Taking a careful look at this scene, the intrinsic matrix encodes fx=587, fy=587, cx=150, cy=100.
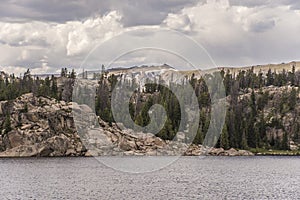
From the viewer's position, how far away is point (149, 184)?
97.2 meters

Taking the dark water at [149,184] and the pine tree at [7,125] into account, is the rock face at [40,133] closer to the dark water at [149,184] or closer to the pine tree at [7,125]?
the pine tree at [7,125]

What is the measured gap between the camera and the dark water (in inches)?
3258

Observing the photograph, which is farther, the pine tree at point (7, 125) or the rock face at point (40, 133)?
the pine tree at point (7, 125)

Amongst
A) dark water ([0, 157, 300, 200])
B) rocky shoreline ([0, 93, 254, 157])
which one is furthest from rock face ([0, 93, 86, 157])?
dark water ([0, 157, 300, 200])

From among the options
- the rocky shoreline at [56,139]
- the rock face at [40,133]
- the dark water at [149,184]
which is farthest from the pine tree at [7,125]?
the dark water at [149,184]

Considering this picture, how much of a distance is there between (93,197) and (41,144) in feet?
348

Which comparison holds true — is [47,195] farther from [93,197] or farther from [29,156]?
[29,156]

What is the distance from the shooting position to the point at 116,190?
87812mm

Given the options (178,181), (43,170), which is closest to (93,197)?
(178,181)

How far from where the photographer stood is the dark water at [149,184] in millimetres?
82750

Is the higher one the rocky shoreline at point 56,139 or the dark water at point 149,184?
the rocky shoreline at point 56,139

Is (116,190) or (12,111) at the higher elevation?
(12,111)

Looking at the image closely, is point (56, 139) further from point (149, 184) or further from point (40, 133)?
point (149, 184)

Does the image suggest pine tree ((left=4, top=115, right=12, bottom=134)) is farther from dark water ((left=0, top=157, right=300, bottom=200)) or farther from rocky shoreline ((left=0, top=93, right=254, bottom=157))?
dark water ((left=0, top=157, right=300, bottom=200))
